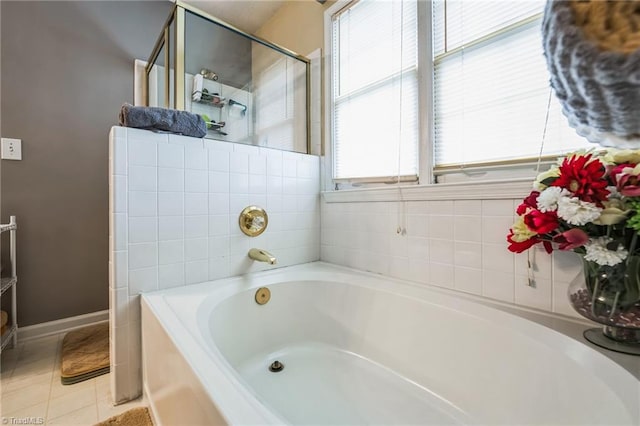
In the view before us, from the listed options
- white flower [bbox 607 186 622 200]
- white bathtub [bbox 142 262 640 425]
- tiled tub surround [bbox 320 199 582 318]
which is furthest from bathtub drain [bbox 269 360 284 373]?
white flower [bbox 607 186 622 200]

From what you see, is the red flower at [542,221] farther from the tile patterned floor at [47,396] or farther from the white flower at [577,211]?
the tile patterned floor at [47,396]

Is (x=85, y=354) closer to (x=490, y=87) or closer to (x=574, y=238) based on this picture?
(x=574, y=238)

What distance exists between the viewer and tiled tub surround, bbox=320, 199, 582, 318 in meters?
0.94

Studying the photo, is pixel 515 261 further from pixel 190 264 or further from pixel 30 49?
pixel 30 49

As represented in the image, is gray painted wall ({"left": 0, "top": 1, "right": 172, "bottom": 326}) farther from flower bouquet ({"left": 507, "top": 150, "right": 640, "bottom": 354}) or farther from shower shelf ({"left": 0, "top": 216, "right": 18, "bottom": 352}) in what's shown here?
flower bouquet ({"left": 507, "top": 150, "right": 640, "bottom": 354})

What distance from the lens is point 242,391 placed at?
568mm

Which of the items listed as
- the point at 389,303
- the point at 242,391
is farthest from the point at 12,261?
the point at 389,303

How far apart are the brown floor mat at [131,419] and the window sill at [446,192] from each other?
4.13 feet

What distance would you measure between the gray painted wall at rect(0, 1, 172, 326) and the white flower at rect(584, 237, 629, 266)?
2.36 meters

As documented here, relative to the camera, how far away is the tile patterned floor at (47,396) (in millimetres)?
1036

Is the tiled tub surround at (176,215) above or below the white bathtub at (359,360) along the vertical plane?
above

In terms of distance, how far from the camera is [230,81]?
1.71m

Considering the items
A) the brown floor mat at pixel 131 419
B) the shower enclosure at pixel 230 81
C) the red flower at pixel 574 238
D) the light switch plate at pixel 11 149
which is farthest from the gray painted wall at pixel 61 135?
the red flower at pixel 574 238

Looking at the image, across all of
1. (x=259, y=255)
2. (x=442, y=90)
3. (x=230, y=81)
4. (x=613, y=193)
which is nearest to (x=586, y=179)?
(x=613, y=193)
